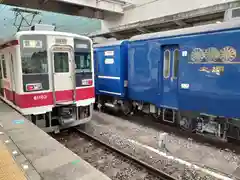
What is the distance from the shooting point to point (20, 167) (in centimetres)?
297

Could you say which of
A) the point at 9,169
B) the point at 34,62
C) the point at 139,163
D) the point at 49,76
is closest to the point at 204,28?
the point at 139,163

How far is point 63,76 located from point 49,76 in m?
0.43

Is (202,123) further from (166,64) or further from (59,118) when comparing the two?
(59,118)

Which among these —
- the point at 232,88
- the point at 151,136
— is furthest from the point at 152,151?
the point at 232,88

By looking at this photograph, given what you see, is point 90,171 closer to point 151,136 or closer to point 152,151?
point 152,151

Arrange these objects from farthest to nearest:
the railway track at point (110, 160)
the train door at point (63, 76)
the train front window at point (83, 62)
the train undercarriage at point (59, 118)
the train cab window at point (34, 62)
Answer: the train front window at point (83, 62) < the train undercarriage at point (59, 118) < the train door at point (63, 76) < the train cab window at point (34, 62) < the railway track at point (110, 160)

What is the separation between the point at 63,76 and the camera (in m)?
6.47

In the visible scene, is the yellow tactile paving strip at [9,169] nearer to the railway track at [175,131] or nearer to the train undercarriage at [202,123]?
the train undercarriage at [202,123]

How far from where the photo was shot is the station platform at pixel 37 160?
2.79 metres

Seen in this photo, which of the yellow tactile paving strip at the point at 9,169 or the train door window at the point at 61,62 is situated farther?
the train door window at the point at 61,62

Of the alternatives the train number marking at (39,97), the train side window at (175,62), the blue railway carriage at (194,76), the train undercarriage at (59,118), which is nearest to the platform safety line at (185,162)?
the blue railway carriage at (194,76)

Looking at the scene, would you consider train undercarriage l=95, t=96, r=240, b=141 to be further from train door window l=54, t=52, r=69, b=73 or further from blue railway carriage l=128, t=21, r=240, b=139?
train door window l=54, t=52, r=69, b=73

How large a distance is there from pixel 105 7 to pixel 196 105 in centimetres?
1436

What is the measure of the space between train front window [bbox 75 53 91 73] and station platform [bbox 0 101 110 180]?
2731mm
